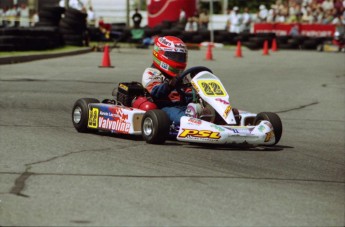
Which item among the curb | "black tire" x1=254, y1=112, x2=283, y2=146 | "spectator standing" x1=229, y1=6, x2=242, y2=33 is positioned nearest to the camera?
"black tire" x1=254, y1=112, x2=283, y2=146

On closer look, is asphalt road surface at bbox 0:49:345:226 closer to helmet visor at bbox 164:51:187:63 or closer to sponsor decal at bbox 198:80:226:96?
sponsor decal at bbox 198:80:226:96

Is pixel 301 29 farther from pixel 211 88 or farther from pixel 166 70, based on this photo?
pixel 211 88

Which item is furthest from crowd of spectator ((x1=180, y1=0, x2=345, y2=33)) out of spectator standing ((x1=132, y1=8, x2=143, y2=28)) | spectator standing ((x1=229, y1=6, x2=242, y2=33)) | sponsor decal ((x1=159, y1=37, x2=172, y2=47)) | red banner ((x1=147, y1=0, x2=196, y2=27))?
sponsor decal ((x1=159, y1=37, x2=172, y2=47))

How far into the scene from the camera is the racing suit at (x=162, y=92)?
28.3 ft

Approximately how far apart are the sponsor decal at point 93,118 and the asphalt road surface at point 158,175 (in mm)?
145

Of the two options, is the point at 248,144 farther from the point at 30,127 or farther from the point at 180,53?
the point at 30,127

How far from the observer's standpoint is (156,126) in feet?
26.4

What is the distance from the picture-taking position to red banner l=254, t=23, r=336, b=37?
31672mm

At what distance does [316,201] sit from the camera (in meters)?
5.87

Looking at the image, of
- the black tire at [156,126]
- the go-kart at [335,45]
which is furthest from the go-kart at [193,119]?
the go-kart at [335,45]

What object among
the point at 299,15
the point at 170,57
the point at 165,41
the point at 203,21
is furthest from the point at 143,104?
the point at 203,21

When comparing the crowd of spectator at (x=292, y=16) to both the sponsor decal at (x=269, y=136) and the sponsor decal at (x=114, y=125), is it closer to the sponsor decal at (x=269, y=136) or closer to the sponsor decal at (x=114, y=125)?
the sponsor decal at (x=114, y=125)

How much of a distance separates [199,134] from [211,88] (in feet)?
1.90

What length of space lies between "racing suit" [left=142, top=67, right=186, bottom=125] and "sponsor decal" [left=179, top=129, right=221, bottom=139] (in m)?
0.45
